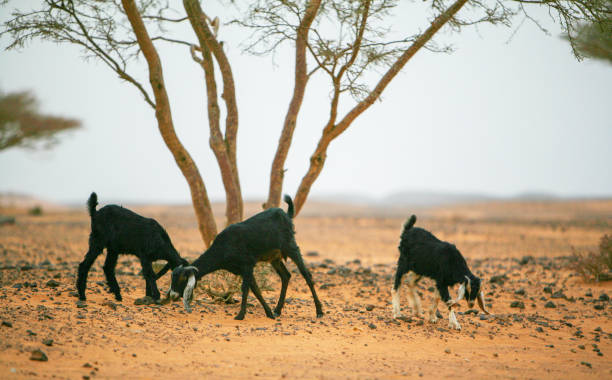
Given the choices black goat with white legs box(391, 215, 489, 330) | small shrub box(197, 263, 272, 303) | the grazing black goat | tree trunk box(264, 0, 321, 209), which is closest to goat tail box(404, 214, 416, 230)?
black goat with white legs box(391, 215, 489, 330)

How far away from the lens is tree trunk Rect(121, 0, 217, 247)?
32.9 feet

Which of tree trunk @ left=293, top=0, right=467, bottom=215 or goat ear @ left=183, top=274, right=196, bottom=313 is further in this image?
tree trunk @ left=293, top=0, right=467, bottom=215

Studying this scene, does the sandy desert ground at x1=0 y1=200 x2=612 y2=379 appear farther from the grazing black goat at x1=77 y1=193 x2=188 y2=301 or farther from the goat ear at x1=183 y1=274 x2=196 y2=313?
the grazing black goat at x1=77 y1=193 x2=188 y2=301

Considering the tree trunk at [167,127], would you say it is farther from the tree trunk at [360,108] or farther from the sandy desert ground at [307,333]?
the tree trunk at [360,108]

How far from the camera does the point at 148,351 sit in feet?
21.4

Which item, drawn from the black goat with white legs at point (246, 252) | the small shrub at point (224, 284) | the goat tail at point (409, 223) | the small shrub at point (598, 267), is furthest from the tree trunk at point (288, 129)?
the small shrub at point (598, 267)

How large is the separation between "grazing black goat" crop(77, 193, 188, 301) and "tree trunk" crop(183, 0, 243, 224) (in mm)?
2629

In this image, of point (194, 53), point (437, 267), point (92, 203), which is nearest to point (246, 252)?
point (92, 203)

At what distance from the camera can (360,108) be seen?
1093 centimetres

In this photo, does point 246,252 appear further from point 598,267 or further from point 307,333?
point 598,267

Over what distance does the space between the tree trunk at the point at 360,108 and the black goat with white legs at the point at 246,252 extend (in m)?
1.97

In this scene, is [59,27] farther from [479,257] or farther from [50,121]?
[50,121]

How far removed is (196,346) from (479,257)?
14.9 meters

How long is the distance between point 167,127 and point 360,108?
3821 millimetres
